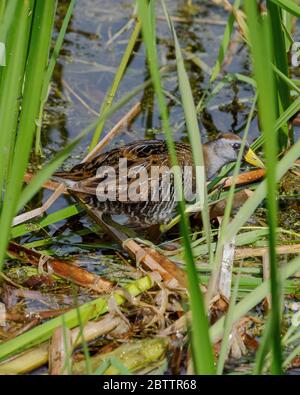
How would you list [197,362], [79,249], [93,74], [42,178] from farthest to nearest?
[93,74] < [79,249] < [42,178] < [197,362]

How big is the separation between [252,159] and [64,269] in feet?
3.60

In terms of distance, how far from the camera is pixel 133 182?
362cm

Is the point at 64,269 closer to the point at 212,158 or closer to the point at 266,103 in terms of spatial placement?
the point at 212,158

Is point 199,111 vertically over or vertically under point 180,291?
over

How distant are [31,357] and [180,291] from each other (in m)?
0.65

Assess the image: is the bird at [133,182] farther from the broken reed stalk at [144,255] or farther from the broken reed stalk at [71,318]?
the broken reed stalk at [71,318]

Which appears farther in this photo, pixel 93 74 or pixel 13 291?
pixel 93 74

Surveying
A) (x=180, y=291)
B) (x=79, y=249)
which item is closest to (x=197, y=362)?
(x=180, y=291)

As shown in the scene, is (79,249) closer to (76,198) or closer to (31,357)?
(76,198)

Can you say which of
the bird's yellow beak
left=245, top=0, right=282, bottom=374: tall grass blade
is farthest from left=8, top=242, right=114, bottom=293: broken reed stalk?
left=245, top=0, right=282, bottom=374: tall grass blade

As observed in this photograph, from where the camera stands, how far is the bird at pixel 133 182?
357cm

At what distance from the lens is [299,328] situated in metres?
2.90

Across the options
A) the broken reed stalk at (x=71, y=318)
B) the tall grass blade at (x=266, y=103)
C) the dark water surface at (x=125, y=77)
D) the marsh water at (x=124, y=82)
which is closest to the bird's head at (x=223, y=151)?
the marsh water at (x=124, y=82)

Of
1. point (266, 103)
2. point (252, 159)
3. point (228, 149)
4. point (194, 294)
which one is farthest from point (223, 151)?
point (266, 103)
